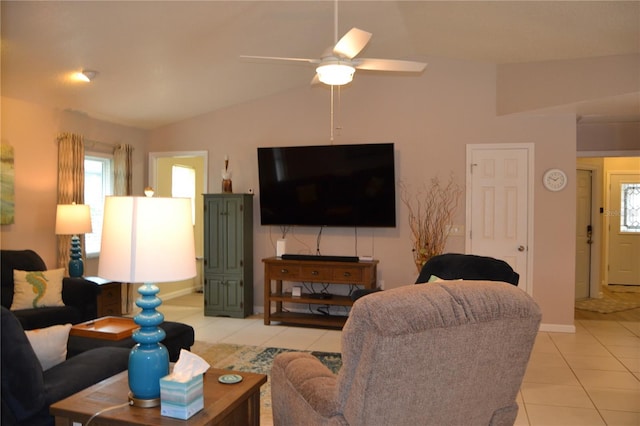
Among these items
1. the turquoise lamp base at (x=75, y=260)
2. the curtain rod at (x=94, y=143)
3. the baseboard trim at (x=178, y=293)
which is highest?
the curtain rod at (x=94, y=143)

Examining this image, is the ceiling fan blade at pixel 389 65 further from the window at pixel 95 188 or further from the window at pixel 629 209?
the window at pixel 629 209

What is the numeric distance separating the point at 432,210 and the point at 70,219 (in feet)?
13.4

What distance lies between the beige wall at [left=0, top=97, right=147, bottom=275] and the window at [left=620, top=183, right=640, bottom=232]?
9.05m

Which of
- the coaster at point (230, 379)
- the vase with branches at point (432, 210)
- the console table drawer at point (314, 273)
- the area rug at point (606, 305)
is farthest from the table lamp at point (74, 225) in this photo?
the area rug at point (606, 305)

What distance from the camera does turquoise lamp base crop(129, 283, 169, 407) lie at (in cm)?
185

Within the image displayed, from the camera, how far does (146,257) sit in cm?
181

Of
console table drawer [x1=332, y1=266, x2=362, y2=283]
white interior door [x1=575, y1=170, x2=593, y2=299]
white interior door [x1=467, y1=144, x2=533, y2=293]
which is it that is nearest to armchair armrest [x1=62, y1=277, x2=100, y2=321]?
console table drawer [x1=332, y1=266, x2=362, y2=283]

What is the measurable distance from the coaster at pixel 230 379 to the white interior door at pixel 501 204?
4041 millimetres

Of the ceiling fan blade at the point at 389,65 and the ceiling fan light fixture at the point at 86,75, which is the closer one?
the ceiling fan blade at the point at 389,65

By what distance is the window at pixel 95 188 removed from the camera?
5742 mm

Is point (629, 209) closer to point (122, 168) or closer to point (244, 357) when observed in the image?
point (244, 357)

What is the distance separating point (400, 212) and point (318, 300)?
1471 mm

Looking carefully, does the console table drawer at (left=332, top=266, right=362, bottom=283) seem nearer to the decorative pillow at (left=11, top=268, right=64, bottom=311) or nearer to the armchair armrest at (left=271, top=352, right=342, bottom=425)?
the decorative pillow at (left=11, top=268, right=64, bottom=311)

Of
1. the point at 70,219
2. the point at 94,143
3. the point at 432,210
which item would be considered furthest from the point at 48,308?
the point at 432,210
